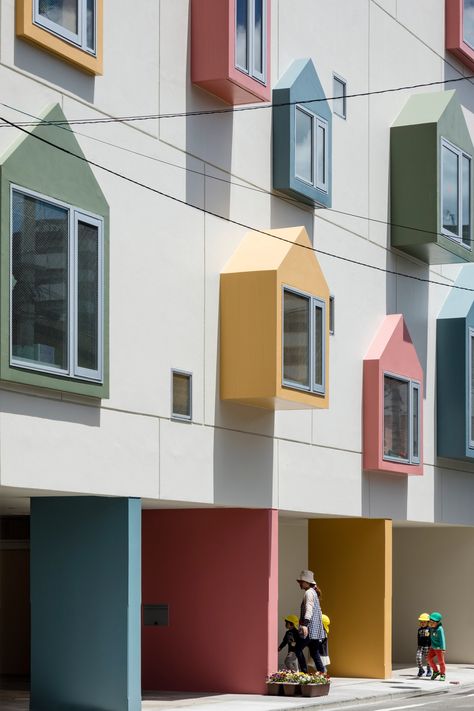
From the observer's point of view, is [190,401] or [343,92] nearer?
[190,401]

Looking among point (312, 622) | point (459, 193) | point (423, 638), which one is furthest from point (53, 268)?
point (459, 193)

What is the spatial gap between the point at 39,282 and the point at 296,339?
5530 millimetres

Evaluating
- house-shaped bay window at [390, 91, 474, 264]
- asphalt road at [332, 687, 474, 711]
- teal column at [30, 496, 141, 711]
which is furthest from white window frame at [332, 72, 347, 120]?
asphalt road at [332, 687, 474, 711]

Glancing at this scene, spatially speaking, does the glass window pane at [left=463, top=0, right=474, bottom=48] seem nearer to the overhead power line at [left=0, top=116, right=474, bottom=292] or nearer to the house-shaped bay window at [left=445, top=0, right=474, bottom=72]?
the house-shaped bay window at [left=445, top=0, right=474, bottom=72]

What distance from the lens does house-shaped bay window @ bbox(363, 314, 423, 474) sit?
24.5 meters

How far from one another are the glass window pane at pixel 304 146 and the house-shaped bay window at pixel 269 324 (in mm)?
1651

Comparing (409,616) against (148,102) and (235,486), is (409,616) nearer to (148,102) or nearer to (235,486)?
(235,486)

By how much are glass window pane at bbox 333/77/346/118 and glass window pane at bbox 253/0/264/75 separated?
3.72m

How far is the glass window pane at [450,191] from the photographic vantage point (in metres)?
26.6

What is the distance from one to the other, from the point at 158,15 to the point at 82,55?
2351mm

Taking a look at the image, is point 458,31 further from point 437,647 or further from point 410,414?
point 437,647

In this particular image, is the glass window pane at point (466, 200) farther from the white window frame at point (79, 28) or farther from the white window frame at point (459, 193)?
the white window frame at point (79, 28)

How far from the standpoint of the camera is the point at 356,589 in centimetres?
2506

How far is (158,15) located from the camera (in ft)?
62.3
